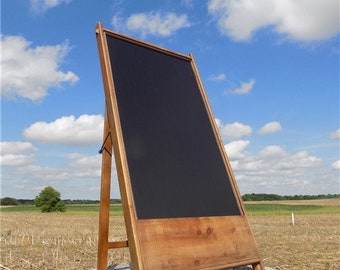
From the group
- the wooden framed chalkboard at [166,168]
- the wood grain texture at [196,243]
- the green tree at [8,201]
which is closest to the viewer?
the wood grain texture at [196,243]

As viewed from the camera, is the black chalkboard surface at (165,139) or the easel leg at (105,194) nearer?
the black chalkboard surface at (165,139)

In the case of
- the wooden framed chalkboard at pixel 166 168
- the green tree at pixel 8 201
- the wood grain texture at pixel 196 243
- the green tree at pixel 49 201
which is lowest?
the wood grain texture at pixel 196 243

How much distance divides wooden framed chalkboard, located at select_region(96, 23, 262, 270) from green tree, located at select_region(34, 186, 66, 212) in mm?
58613

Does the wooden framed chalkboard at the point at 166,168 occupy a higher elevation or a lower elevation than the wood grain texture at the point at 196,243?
higher

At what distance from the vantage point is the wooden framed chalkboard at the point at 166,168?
2.96 m

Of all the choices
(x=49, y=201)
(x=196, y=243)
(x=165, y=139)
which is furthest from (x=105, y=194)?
(x=49, y=201)

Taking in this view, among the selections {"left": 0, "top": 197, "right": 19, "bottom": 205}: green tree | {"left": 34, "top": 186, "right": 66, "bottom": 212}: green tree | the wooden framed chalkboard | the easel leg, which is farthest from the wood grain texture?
{"left": 0, "top": 197, "right": 19, "bottom": 205}: green tree

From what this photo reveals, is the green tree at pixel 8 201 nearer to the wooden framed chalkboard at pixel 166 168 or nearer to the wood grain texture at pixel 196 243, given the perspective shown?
the wooden framed chalkboard at pixel 166 168

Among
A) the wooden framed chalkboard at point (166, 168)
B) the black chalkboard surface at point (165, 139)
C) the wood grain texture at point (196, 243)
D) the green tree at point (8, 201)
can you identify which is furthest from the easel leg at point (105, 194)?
the green tree at point (8, 201)

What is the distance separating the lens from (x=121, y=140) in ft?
10.2

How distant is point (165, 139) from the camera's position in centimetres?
351

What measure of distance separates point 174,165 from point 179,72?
49.6 inches

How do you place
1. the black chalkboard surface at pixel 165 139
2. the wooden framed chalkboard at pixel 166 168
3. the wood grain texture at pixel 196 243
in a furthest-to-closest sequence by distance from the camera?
the black chalkboard surface at pixel 165 139 → the wooden framed chalkboard at pixel 166 168 → the wood grain texture at pixel 196 243

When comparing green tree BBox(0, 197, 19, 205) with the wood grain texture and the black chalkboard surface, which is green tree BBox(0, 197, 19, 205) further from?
the wood grain texture
